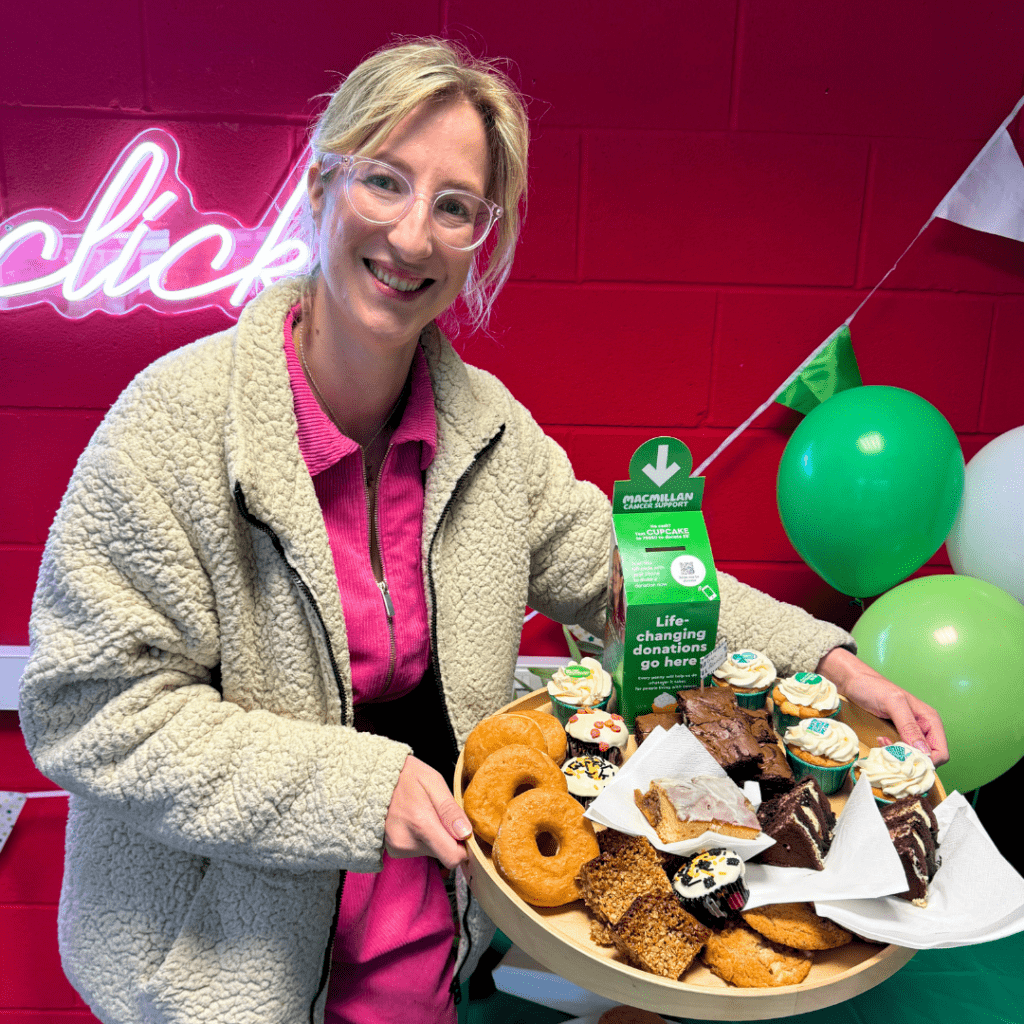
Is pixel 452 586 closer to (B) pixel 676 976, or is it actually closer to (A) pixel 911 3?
(B) pixel 676 976

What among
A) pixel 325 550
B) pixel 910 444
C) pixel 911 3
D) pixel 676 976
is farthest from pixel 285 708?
pixel 911 3

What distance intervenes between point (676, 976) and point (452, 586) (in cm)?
62

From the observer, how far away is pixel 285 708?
118 centimetres

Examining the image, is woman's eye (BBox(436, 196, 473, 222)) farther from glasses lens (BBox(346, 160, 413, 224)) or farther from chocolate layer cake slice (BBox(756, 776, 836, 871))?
chocolate layer cake slice (BBox(756, 776, 836, 871))

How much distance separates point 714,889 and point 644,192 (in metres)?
1.59

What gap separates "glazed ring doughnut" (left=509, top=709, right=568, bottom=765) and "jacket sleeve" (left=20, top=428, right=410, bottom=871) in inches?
7.4

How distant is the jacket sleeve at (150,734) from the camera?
1.03 meters

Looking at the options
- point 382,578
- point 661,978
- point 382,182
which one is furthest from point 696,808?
point 382,182

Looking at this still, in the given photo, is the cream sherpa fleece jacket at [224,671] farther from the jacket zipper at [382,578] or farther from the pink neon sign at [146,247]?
the pink neon sign at [146,247]

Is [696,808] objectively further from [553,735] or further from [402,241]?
[402,241]

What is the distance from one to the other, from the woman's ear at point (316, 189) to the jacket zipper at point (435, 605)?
0.42m

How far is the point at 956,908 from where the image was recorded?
0.89m

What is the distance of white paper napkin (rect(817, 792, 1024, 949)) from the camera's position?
84 centimetres

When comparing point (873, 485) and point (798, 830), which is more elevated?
point (873, 485)
